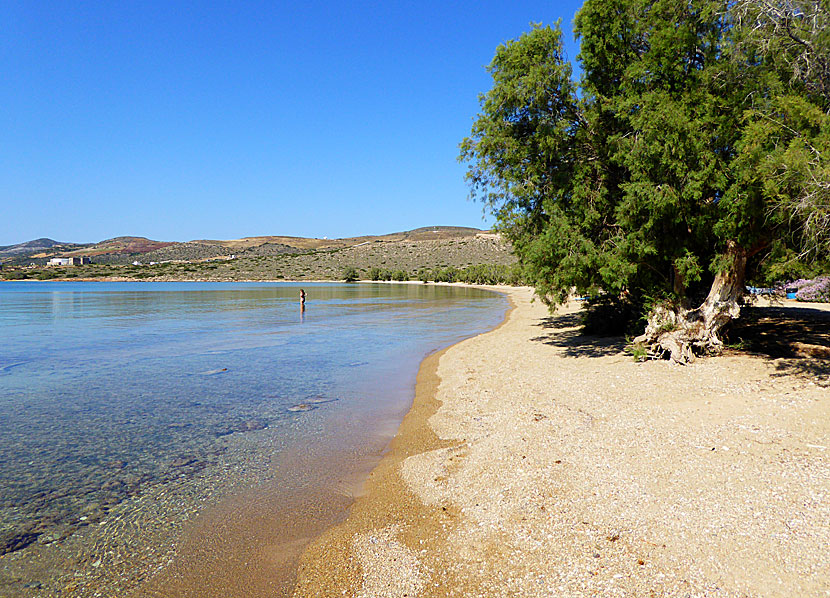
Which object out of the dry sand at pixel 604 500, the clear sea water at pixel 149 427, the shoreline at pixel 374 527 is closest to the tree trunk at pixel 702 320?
the dry sand at pixel 604 500

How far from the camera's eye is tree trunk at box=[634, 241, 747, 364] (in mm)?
11641

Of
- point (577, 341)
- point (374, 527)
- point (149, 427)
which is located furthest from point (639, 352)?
point (149, 427)

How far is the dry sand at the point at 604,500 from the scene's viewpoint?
4.08m

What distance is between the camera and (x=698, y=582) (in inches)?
151

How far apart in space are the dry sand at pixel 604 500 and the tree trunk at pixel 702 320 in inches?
90.8

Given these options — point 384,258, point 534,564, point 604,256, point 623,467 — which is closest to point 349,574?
point 534,564

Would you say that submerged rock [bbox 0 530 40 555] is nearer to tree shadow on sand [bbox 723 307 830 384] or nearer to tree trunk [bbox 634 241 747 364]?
tree shadow on sand [bbox 723 307 830 384]

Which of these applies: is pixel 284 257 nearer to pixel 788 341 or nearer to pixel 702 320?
pixel 702 320

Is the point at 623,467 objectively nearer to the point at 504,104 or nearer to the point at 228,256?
the point at 504,104

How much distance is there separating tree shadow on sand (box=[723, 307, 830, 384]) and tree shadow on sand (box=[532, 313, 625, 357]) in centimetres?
319

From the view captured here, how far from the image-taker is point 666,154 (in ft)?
34.8

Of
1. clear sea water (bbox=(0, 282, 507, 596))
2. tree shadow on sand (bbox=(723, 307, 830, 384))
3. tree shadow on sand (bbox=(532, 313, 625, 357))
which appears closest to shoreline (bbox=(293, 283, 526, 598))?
clear sea water (bbox=(0, 282, 507, 596))

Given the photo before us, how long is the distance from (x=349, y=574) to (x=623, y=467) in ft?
12.0

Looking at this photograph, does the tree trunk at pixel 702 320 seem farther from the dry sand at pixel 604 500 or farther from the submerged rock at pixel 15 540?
the submerged rock at pixel 15 540
